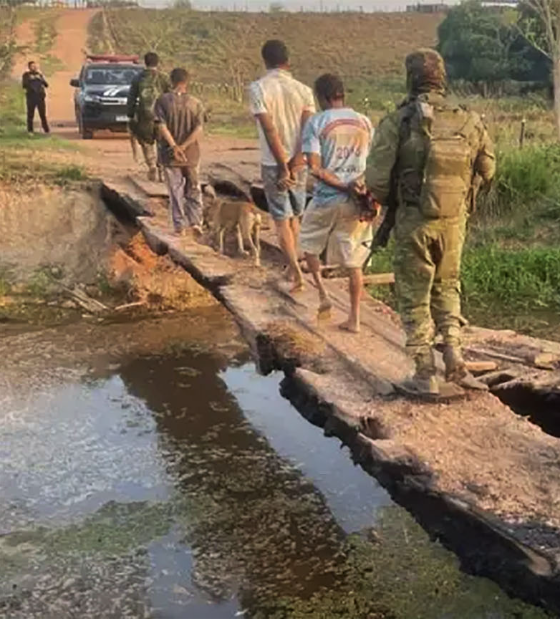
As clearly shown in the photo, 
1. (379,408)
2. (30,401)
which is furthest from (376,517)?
(30,401)

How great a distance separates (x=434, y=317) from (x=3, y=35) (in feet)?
80.8

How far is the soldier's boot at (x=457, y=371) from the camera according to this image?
229 inches

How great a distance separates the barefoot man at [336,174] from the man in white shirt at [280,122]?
2.38 ft

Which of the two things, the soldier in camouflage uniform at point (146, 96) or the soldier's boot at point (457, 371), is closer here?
the soldier's boot at point (457, 371)

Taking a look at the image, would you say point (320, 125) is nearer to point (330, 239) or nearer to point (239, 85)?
point (330, 239)

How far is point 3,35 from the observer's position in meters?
28.2

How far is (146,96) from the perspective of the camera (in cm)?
1225

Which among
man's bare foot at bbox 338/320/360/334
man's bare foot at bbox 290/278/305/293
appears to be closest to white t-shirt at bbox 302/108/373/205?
man's bare foot at bbox 338/320/360/334

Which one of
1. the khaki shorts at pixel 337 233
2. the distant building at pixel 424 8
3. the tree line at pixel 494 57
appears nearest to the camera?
the khaki shorts at pixel 337 233

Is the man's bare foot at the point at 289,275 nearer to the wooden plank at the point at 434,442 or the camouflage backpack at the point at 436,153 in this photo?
the wooden plank at the point at 434,442

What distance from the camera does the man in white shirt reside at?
752cm

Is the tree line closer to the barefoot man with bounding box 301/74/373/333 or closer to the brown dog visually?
the brown dog

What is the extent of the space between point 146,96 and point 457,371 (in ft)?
23.9

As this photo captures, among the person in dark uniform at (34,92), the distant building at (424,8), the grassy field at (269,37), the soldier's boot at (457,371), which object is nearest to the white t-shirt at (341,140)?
the soldier's boot at (457,371)
